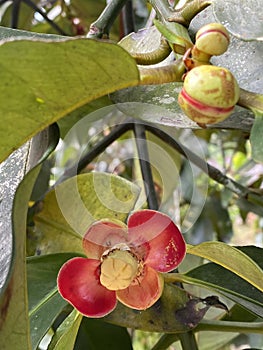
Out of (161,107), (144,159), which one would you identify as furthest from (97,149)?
(161,107)

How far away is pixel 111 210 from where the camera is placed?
0.67 m

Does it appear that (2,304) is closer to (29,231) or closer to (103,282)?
(103,282)

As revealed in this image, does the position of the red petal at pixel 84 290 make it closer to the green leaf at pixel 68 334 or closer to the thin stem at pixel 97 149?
the green leaf at pixel 68 334

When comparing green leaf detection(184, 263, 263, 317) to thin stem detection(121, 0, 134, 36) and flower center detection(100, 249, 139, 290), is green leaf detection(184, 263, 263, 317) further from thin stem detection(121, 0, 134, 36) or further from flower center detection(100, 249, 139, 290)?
thin stem detection(121, 0, 134, 36)

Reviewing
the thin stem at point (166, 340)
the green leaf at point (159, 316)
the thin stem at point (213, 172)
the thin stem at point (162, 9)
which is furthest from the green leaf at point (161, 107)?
the thin stem at point (213, 172)

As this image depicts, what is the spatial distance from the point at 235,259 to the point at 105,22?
264mm

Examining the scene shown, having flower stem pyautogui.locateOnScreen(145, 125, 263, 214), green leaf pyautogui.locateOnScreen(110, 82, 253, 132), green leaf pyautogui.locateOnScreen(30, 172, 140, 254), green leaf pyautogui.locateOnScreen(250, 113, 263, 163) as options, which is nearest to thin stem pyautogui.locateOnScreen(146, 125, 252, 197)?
flower stem pyautogui.locateOnScreen(145, 125, 263, 214)

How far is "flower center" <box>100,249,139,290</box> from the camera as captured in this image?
519 millimetres

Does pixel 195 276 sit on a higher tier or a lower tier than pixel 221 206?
higher

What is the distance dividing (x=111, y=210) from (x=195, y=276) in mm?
111

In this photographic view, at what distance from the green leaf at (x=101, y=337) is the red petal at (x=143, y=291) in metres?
0.24

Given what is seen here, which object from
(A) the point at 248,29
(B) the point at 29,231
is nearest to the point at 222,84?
(A) the point at 248,29

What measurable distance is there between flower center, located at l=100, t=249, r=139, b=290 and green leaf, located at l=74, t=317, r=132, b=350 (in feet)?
0.83

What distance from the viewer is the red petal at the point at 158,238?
0.52 m
